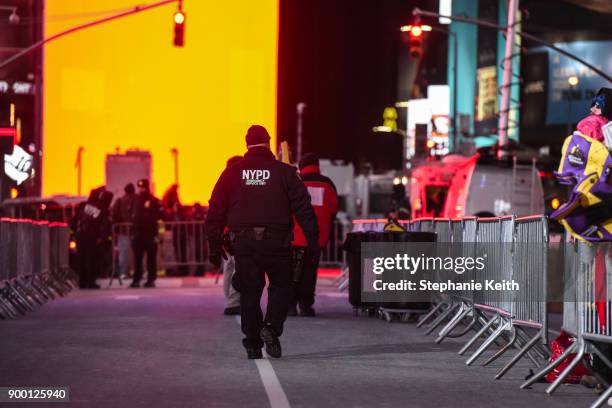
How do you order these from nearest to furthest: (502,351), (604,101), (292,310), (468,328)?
(604,101)
(502,351)
(468,328)
(292,310)

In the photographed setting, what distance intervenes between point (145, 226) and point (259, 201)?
14.0 metres

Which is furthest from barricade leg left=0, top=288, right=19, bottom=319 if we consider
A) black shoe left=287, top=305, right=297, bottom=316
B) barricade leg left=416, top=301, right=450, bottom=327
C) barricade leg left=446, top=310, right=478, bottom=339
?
barricade leg left=446, top=310, right=478, bottom=339

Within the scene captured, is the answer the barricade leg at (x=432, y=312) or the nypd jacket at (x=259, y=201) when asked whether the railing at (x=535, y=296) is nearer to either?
the barricade leg at (x=432, y=312)

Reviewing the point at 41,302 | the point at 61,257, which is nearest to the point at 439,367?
the point at 41,302

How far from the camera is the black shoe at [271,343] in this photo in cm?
1181

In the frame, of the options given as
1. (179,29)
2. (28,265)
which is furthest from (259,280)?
(179,29)

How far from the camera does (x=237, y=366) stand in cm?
1116

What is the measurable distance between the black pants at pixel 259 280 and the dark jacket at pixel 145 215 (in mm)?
13707

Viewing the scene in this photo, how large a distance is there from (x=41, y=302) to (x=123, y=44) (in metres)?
25.2

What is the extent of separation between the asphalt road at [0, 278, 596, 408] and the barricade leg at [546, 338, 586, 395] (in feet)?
0.28

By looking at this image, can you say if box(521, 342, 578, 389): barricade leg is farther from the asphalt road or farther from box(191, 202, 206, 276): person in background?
box(191, 202, 206, 276): person in background

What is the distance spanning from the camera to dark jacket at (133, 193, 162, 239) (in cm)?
2561

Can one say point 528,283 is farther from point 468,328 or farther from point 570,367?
point 468,328

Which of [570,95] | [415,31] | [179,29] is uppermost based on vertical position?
[570,95]
